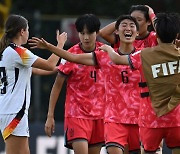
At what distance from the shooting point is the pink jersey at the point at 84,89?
11.4 metres

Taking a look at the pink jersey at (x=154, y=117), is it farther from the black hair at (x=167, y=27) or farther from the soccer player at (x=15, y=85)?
the soccer player at (x=15, y=85)

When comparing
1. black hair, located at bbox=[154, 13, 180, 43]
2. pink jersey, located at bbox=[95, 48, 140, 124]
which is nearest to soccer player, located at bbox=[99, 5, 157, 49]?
pink jersey, located at bbox=[95, 48, 140, 124]

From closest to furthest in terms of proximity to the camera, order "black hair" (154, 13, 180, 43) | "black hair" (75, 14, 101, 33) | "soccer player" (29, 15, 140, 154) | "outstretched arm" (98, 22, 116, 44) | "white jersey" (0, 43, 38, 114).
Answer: "black hair" (154, 13, 180, 43) < "white jersey" (0, 43, 38, 114) < "soccer player" (29, 15, 140, 154) < "black hair" (75, 14, 101, 33) < "outstretched arm" (98, 22, 116, 44)

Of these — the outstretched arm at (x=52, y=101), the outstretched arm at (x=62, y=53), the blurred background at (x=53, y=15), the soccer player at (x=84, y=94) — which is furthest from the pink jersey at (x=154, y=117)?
the blurred background at (x=53, y=15)

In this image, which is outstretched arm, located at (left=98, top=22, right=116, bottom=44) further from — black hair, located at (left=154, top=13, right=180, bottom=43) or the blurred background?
the blurred background

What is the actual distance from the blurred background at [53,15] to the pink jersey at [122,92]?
19.2ft

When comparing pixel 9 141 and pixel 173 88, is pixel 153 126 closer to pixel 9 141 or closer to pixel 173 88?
pixel 173 88

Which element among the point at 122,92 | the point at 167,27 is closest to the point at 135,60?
the point at 167,27

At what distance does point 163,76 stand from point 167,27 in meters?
0.48

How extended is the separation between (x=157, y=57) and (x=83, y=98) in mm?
2002

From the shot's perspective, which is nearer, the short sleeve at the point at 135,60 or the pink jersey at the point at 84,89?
the short sleeve at the point at 135,60

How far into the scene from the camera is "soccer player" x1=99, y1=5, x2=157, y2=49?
11.5m

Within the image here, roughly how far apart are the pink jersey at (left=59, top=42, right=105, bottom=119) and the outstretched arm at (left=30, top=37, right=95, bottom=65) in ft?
3.33

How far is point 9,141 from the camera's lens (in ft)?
34.6
